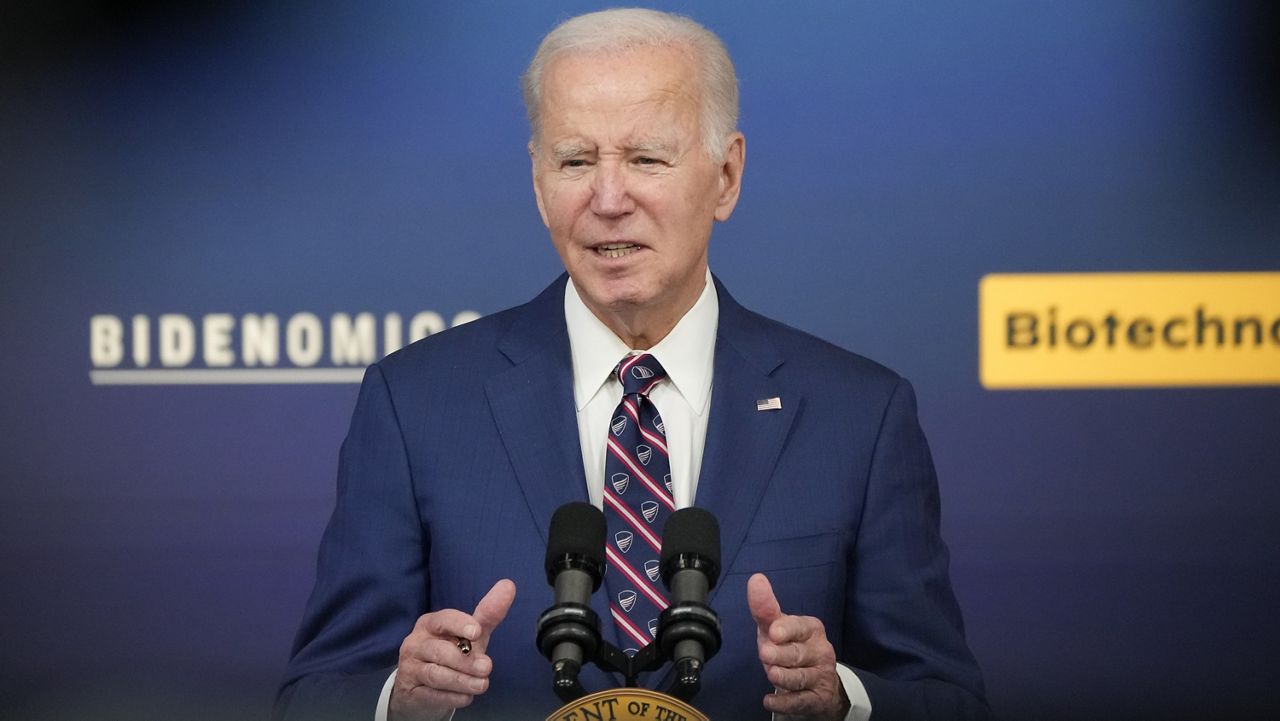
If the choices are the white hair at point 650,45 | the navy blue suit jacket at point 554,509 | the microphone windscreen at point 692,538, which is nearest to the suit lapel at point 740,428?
the navy blue suit jacket at point 554,509

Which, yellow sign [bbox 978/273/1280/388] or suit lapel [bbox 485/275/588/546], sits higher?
yellow sign [bbox 978/273/1280/388]

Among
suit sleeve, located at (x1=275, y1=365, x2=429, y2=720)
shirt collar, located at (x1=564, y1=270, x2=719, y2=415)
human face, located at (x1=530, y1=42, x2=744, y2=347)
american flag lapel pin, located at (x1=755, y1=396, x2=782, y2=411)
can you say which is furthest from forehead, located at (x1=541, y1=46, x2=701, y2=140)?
suit sleeve, located at (x1=275, y1=365, x2=429, y2=720)

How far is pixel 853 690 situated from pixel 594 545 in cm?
66

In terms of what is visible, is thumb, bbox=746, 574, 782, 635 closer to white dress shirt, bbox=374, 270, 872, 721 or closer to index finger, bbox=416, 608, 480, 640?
index finger, bbox=416, 608, 480, 640

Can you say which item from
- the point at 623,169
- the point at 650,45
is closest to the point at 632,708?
the point at 623,169

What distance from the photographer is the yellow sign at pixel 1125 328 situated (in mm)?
3586

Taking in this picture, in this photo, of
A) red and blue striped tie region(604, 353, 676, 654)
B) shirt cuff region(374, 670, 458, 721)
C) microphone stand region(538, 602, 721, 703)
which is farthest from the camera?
red and blue striped tie region(604, 353, 676, 654)

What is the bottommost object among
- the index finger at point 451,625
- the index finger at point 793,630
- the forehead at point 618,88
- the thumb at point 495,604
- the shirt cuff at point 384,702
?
the shirt cuff at point 384,702

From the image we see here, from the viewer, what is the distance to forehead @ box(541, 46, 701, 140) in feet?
7.40

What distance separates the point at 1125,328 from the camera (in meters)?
3.61

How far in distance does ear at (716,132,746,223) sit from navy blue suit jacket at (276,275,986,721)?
23 cm

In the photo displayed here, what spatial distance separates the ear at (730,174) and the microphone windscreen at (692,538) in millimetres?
930

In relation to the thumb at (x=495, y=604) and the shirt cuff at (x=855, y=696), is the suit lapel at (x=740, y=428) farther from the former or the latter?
the thumb at (x=495, y=604)

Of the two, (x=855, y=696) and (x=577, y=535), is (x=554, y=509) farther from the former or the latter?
(x=577, y=535)
